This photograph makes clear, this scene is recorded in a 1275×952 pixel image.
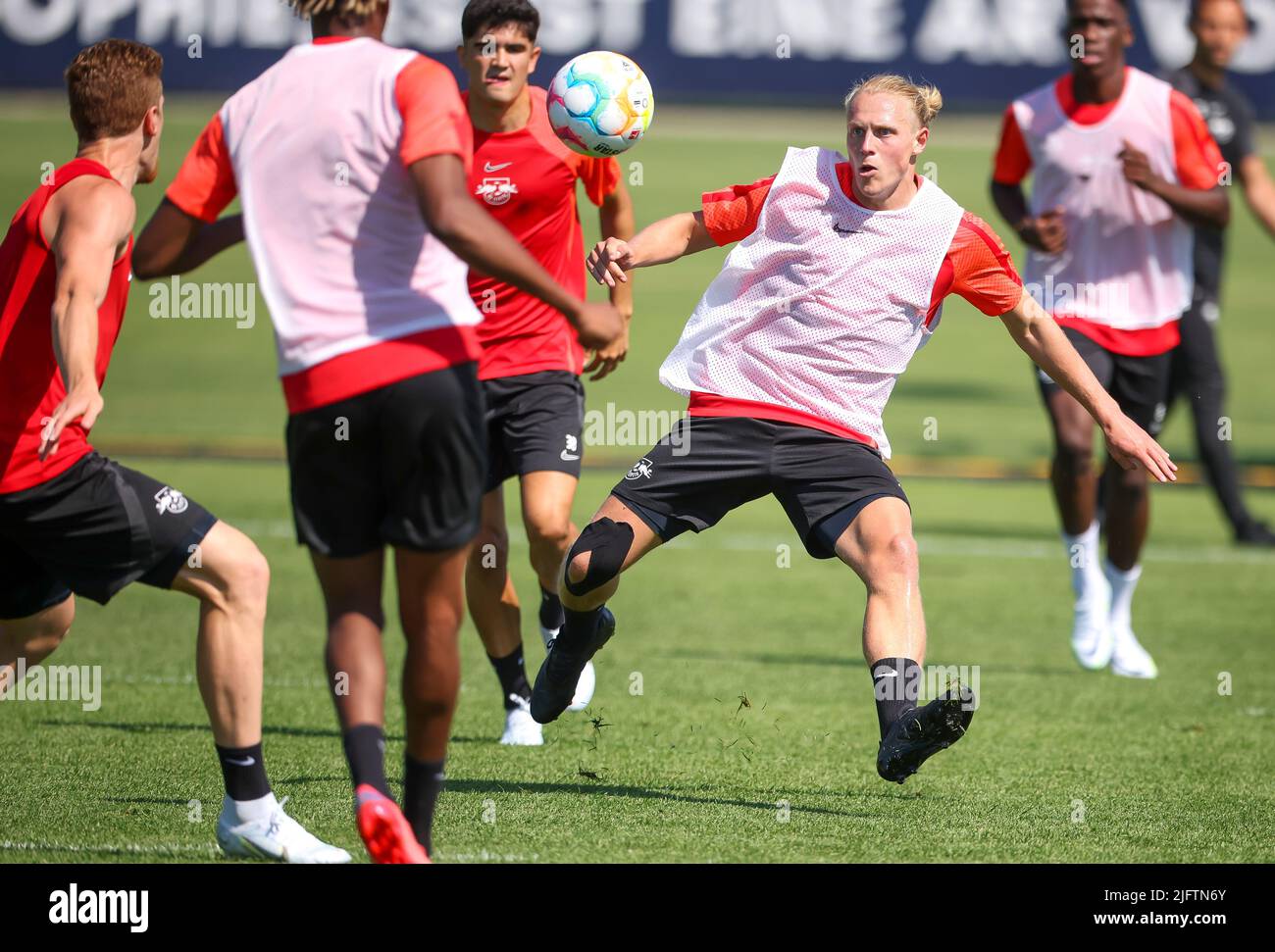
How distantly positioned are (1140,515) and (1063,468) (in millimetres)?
528

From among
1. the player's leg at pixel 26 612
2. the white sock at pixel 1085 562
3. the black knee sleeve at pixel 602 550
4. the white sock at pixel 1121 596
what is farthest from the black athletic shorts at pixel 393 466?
the white sock at pixel 1121 596

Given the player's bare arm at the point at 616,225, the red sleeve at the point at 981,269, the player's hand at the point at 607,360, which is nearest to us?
the red sleeve at the point at 981,269

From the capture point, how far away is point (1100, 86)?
9.05 meters

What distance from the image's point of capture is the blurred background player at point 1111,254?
29.2 feet

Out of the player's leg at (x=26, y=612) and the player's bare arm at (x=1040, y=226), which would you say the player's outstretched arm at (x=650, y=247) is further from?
the player's bare arm at (x=1040, y=226)

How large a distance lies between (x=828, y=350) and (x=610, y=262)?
0.81m

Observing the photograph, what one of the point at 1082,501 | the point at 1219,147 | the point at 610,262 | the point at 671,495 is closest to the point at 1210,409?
the point at 1219,147

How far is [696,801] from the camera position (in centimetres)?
598

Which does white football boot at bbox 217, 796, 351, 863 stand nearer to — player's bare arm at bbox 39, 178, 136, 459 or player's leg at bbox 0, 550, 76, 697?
player's leg at bbox 0, 550, 76, 697

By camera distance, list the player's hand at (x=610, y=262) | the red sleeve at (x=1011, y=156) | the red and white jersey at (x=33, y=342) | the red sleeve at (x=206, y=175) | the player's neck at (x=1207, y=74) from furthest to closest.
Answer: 1. the player's neck at (x=1207, y=74)
2. the red sleeve at (x=1011, y=156)
3. the player's hand at (x=610, y=262)
4. the red and white jersey at (x=33, y=342)
5. the red sleeve at (x=206, y=175)

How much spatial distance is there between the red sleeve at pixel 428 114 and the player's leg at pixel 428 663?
0.97 meters

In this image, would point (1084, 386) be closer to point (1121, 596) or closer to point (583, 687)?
point (583, 687)

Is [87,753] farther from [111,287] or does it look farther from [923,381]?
[923,381]

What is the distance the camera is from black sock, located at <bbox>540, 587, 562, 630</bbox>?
24.8ft
